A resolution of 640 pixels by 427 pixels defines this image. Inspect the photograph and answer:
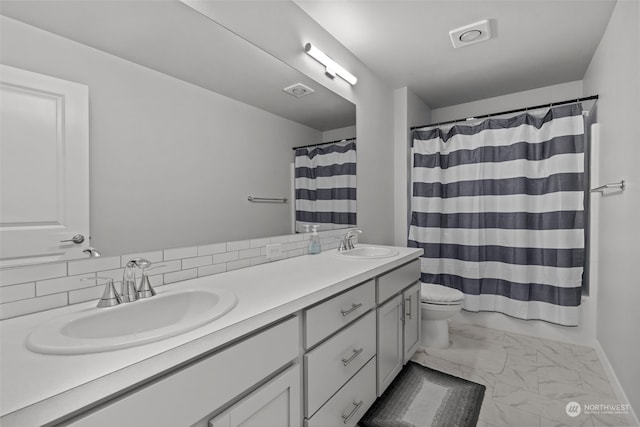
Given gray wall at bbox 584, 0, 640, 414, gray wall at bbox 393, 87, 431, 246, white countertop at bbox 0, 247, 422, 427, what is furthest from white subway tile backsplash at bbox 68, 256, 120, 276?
gray wall at bbox 393, 87, 431, 246

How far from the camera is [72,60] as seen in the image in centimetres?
91

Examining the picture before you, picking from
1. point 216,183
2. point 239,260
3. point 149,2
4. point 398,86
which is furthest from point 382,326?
point 398,86

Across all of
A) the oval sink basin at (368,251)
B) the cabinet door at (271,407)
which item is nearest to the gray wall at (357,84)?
the oval sink basin at (368,251)

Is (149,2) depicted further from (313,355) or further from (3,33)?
(313,355)

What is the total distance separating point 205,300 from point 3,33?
3.03 feet

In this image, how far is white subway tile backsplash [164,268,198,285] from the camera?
118 cm

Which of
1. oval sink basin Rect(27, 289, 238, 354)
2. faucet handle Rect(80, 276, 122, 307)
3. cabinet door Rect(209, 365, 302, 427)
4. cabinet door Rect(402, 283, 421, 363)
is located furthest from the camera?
cabinet door Rect(402, 283, 421, 363)

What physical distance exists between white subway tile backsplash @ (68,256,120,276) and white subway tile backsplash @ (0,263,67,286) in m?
0.02

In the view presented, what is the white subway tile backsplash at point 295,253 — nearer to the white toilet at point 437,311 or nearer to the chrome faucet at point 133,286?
the chrome faucet at point 133,286

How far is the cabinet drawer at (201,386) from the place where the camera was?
58 centimetres

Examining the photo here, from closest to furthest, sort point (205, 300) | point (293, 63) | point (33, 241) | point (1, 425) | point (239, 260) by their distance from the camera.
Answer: point (1, 425) → point (33, 241) → point (205, 300) → point (239, 260) → point (293, 63)

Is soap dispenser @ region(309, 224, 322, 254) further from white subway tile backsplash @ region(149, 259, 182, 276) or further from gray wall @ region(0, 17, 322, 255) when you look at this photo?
white subway tile backsplash @ region(149, 259, 182, 276)

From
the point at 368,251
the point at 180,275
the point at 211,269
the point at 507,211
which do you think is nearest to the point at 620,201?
the point at 507,211

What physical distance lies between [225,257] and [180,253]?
0.71ft
